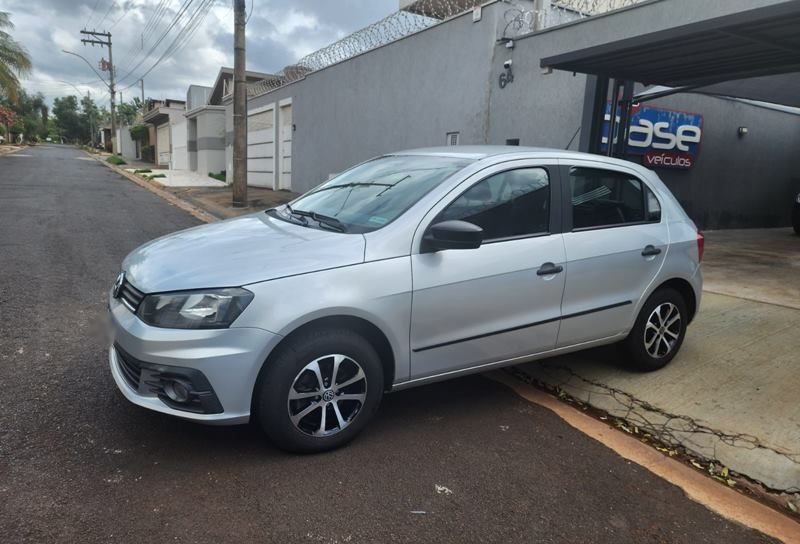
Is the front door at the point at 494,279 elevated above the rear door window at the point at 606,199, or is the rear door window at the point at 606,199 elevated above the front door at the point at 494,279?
the rear door window at the point at 606,199

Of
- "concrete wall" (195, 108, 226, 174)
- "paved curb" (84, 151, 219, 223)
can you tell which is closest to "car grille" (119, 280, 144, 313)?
"paved curb" (84, 151, 219, 223)

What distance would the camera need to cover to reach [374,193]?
146 inches

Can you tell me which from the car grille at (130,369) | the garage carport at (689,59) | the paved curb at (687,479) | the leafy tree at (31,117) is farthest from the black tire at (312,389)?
the leafy tree at (31,117)

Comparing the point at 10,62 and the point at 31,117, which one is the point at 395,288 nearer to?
the point at 10,62

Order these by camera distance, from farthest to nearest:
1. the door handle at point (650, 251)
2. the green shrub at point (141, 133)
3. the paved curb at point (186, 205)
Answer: the green shrub at point (141, 133)
the paved curb at point (186, 205)
the door handle at point (650, 251)

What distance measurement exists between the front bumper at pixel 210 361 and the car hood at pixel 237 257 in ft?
0.78


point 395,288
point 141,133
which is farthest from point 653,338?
point 141,133

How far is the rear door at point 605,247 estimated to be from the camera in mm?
3768

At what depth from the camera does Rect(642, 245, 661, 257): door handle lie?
4.05 m

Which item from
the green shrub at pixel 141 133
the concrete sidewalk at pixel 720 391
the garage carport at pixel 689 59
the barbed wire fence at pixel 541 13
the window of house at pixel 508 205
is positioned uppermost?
the barbed wire fence at pixel 541 13

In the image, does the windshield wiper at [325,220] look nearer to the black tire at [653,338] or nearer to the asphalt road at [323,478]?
the asphalt road at [323,478]

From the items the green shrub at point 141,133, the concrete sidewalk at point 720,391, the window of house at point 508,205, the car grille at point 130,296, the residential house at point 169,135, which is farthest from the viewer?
the green shrub at point 141,133

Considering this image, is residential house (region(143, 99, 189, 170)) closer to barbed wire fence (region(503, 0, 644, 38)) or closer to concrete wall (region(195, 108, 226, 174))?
concrete wall (region(195, 108, 226, 174))

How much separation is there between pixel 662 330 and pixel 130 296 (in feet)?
12.0
